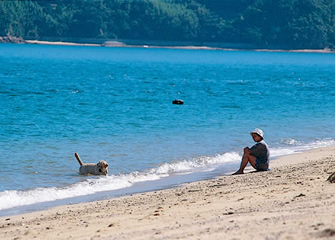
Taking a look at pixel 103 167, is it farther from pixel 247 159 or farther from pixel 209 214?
pixel 209 214

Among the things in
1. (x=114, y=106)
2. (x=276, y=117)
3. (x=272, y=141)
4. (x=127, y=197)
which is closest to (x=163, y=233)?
(x=127, y=197)

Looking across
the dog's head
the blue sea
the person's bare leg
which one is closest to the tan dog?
the dog's head

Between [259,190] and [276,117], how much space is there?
17.9 metres

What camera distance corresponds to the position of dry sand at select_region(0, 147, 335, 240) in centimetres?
677

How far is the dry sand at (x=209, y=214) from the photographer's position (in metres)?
6.77

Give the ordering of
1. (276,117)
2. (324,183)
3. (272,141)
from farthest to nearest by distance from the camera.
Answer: (276,117) → (272,141) → (324,183)

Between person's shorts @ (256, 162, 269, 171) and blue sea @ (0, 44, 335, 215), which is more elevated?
person's shorts @ (256, 162, 269, 171)

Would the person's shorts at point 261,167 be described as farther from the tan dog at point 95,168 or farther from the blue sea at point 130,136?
the tan dog at point 95,168

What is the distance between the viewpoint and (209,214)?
8.04 meters

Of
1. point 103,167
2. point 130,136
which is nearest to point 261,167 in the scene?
point 103,167

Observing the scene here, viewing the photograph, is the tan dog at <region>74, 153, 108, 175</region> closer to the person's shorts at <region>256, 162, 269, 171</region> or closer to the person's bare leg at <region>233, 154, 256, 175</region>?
the person's bare leg at <region>233, 154, 256, 175</region>

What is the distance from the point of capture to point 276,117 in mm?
27203

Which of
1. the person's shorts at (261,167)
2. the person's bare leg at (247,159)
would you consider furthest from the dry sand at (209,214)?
the person's bare leg at (247,159)

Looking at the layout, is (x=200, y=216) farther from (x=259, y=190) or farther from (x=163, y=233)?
(x=259, y=190)
